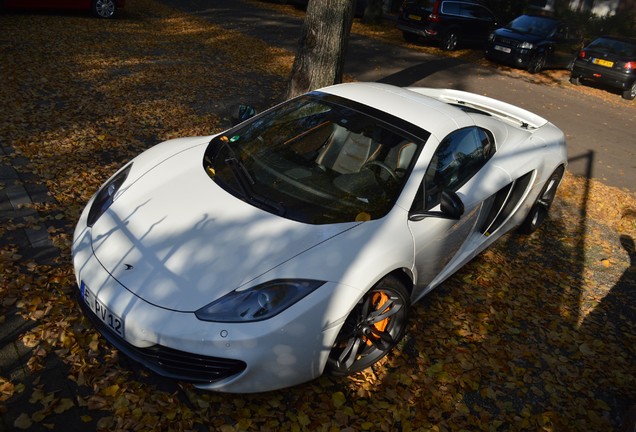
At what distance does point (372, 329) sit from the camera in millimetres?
3281

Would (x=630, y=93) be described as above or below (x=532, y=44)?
below

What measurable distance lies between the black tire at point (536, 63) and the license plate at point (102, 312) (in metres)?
14.2

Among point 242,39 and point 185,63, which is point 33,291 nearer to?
point 185,63

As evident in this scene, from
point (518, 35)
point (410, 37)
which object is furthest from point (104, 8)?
point (518, 35)

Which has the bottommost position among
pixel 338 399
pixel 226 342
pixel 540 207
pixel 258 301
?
pixel 338 399

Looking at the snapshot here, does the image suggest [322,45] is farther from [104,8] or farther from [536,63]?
[536,63]

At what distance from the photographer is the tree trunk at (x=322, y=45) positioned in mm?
7141

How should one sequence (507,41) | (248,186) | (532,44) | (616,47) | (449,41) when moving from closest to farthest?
(248,186) → (616,47) → (532,44) → (507,41) → (449,41)

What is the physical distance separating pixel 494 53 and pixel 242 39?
23.2 ft

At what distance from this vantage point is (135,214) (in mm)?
3258

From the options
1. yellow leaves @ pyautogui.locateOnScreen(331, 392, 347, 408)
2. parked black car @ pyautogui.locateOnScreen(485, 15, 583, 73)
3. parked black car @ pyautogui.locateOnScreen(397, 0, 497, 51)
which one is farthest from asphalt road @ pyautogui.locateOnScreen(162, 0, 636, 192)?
yellow leaves @ pyautogui.locateOnScreen(331, 392, 347, 408)

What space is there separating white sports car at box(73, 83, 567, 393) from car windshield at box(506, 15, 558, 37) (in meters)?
12.1

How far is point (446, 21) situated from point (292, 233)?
14.1 meters

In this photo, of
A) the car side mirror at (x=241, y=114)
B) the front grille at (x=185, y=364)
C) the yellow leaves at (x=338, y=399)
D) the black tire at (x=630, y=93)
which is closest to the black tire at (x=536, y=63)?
the black tire at (x=630, y=93)
